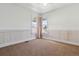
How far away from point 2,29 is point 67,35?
1.08 metres

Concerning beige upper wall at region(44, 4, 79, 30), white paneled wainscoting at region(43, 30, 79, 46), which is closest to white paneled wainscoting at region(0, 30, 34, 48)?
white paneled wainscoting at region(43, 30, 79, 46)

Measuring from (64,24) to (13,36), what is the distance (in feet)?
2.87

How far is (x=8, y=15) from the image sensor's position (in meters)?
2.54

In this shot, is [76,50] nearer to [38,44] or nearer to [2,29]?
[38,44]

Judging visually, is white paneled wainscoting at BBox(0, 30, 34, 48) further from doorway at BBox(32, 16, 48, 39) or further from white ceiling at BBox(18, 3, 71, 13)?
white ceiling at BBox(18, 3, 71, 13)

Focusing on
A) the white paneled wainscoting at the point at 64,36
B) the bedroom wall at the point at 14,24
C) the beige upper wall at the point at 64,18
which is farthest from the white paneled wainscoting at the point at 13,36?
the beige upper wall at the point at 64,18

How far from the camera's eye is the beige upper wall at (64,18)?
251cm

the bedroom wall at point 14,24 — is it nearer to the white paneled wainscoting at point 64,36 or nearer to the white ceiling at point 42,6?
the white ceiling at point 42,6

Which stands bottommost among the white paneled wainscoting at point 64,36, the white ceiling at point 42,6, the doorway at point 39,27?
the white paneled wainscoting at point 64,36

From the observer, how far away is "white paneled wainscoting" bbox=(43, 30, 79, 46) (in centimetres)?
253

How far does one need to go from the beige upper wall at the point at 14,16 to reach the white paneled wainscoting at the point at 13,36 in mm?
83

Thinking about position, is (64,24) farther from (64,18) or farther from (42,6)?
(42,6)

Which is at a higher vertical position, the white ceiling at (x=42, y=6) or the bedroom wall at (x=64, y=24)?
the white ceiling at (x=42, y=6)

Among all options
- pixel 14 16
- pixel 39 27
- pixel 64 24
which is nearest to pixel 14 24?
pixel 14 16
